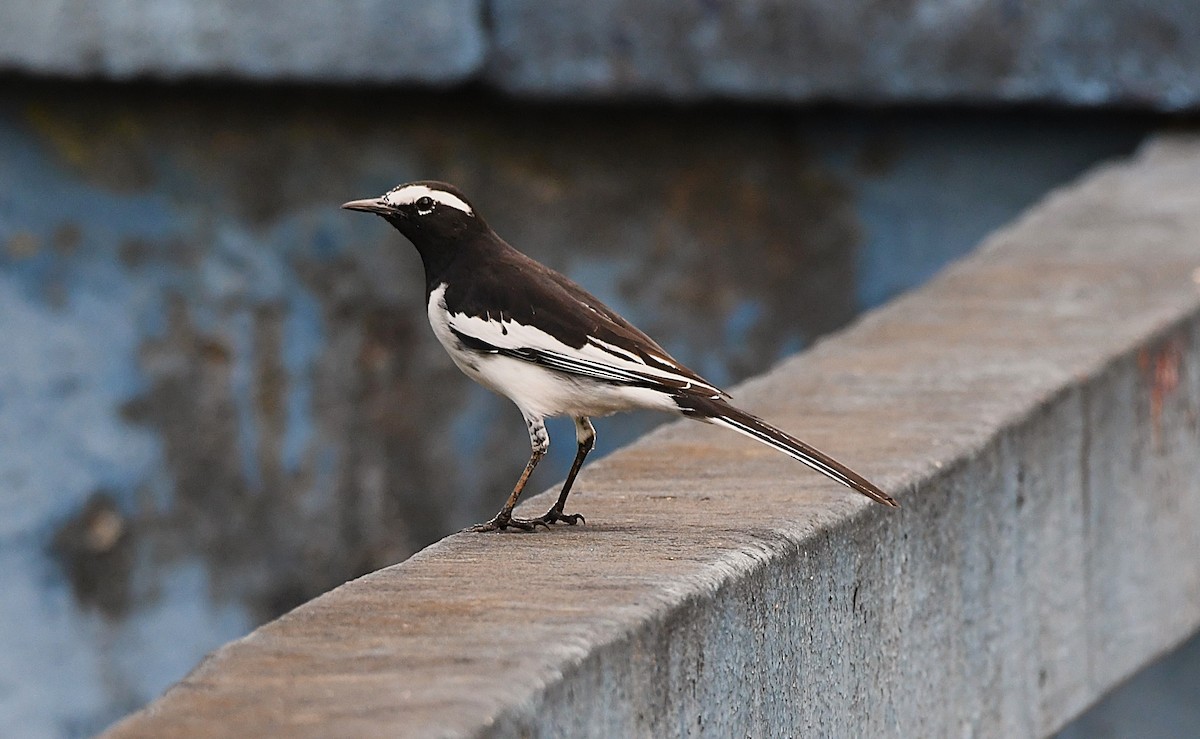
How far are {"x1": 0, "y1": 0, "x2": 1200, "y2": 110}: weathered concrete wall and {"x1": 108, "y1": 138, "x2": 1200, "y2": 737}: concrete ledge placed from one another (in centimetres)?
85

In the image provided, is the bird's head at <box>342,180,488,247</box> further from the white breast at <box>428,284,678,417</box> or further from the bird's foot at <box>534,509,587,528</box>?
the bird's foot at <box>534,509,587,528</box>

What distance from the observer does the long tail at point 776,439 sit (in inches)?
133

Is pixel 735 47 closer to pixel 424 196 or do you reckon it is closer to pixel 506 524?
pixel 424 196

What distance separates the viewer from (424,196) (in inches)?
148

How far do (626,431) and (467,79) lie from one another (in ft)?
4.77

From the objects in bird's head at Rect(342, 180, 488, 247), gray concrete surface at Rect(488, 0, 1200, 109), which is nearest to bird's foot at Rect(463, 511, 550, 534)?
bird's head at Rect(342, 180, 488, 247)

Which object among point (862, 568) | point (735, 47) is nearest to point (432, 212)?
point (862, 568)

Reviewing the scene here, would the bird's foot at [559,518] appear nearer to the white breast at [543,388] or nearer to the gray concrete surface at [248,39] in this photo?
the white breast at [543,388]

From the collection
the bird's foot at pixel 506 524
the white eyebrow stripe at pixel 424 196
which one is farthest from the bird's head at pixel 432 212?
the bird's foot at pixel 506 524

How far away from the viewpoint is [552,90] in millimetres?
6715

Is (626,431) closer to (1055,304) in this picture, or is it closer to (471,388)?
(471,388)

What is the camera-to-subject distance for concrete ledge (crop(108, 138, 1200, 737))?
2539 mm

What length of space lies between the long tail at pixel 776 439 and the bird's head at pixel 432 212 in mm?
589

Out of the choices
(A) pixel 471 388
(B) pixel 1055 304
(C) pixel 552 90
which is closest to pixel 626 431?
(A) pixel 471 388
